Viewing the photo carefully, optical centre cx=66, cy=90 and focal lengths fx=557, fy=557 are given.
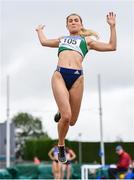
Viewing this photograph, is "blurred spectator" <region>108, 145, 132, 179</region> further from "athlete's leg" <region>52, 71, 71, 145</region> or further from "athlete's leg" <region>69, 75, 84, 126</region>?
"athlete's leg" <region>52, 71, 71, 145</region>

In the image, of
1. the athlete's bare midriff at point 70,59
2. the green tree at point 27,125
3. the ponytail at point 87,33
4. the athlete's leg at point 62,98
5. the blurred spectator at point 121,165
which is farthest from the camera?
the green tree at point 27,125

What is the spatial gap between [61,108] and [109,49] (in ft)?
3.87

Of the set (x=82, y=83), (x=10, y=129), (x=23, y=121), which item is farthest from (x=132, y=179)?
(x=23, y=121)

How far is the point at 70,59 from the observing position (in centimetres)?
803

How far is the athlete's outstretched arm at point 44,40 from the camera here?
27.7ft

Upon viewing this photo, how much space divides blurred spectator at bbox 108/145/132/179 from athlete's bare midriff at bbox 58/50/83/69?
1086 cm

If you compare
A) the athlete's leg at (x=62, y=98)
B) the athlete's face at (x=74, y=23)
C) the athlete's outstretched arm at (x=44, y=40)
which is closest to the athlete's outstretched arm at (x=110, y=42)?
the athlete's face at (x=74, y=23)

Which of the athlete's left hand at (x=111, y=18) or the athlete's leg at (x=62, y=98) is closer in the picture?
the athlete's leg at (x=62, y=98)

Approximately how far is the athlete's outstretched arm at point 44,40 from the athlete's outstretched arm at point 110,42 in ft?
1.69

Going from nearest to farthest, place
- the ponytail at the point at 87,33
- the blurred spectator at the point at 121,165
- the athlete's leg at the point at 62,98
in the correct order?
1. the athlete's leg at the point at 62,98
2. the ponytail at the point at 87,33
3. the blurred spectator at the point at 121,165

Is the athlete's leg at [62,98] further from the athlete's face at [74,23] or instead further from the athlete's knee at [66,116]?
the athlete's face at [74,23]

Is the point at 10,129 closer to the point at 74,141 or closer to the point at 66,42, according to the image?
the point at 74,141

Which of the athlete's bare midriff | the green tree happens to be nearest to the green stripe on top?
the athlete's bare midriff

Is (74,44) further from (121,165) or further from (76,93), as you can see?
(121,165)
